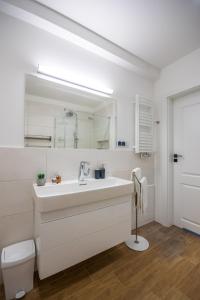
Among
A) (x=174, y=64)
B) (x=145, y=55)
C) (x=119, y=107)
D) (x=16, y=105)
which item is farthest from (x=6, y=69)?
(x=174, y=64)

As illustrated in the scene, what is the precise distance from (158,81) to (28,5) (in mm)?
1937

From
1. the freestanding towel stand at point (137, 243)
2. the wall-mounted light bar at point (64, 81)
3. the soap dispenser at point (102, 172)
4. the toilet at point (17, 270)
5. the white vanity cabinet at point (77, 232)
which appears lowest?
the freestanding towel stand at point (137, 243)

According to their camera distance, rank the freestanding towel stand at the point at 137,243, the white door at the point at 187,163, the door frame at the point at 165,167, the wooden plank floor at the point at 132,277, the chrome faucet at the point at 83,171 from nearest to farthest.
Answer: the wooden plank floor at the point at 132,277
the chrome faucet at the point at 83,171
the freestanding towel stand at the point at 137,243
the white door at the point at 187,163
the door frame at the point at 165,167

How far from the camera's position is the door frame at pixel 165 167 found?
224 cm

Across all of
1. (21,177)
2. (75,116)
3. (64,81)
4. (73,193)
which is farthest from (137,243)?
(64,81)

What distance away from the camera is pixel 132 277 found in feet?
4.33

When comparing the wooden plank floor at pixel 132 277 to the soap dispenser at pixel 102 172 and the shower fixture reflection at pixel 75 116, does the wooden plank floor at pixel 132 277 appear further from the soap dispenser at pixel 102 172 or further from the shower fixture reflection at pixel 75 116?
the shower fixture reflection at pixel 75 116

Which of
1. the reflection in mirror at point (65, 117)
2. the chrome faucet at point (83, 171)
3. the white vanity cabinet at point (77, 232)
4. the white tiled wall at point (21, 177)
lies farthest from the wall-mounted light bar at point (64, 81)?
the white vanity cabinet at point (77, 232)

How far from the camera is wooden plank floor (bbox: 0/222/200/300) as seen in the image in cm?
115

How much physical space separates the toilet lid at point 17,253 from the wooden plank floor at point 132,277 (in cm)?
31

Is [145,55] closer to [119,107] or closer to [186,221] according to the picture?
[119,107]

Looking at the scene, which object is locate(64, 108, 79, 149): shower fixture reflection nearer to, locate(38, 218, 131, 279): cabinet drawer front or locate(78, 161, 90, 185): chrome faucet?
locate(78, 161, 90, 185): chrome faucet

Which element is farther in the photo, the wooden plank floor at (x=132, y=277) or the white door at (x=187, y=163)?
the white door at (x=187, y=163)

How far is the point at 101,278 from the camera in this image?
1307mm
